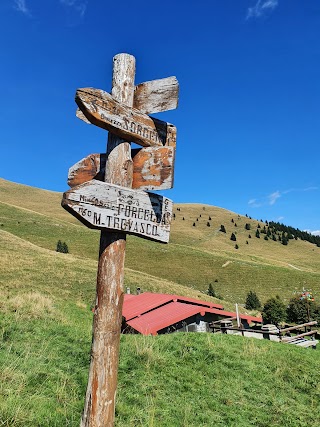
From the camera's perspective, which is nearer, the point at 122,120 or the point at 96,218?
the point at 96,218

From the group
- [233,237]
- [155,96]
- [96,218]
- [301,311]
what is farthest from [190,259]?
[96,218]

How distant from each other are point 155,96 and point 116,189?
4.06 feet

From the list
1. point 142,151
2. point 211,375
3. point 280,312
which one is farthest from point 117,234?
point 280,312

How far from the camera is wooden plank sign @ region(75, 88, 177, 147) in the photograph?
3404 mm

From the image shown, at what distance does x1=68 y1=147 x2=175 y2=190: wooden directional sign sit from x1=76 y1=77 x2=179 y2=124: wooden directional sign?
476 millimetres

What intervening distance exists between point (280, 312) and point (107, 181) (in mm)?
33031

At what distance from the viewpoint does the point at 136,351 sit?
25.4ft

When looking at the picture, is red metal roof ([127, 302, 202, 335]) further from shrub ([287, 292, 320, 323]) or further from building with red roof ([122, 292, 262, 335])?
shrub ([287, 292, 320, 323])

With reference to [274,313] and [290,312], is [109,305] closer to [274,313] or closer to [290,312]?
[274,313]

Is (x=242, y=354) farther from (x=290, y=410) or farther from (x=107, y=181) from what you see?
(x=107, y=181)

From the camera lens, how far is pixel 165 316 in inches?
665

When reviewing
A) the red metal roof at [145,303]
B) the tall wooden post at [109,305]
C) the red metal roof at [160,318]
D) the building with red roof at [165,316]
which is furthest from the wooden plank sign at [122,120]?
the red metal roof at [145,303]

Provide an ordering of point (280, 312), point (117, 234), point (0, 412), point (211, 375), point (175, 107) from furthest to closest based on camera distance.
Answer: point (280, 312)
point (211, 375)
point (0, 412)
point (175, 107)
point (117, 234)

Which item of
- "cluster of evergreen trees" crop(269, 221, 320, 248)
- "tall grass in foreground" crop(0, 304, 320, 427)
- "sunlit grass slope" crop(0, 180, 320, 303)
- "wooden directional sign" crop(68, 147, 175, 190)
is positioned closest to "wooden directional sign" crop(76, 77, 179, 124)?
"wooden directional sign" crop(68, 147, 175, 190)
